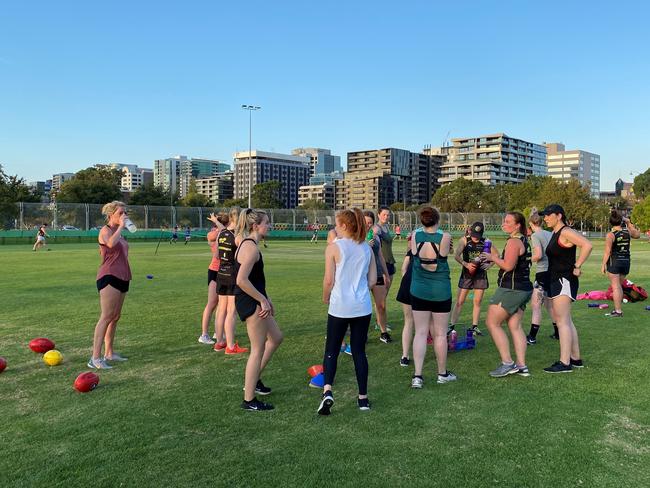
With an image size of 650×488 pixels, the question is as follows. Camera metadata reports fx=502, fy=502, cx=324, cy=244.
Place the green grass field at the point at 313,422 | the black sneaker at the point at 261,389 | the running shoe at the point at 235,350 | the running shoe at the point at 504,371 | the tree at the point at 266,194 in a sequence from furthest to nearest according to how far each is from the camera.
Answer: the tree at the point at 266,194 < the running shoe at the point at 235,350 < the running shoe at the point at 504,371 < the black sneaker at the point at 261,389 < the green grass field at the point at 313,422

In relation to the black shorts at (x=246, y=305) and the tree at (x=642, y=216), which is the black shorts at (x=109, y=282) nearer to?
the black shorts at (x=246, y=305)

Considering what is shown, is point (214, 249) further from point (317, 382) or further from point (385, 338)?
point (317, 382)

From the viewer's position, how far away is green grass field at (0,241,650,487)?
3746 millimetres

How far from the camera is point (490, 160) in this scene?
166 meters

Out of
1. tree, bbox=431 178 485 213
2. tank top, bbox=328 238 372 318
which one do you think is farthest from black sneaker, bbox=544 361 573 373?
tree, bbox=431 178 485 213

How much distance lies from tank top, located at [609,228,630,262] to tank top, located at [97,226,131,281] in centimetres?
915

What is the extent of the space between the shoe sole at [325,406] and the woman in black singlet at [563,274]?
305 cm

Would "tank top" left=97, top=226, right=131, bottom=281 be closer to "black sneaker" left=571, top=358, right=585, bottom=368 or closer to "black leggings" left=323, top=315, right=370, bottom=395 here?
"black leggings" left=323, top=315, right=370, bottom=395

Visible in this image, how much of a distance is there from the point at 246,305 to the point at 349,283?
1.02m

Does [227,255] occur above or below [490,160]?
below

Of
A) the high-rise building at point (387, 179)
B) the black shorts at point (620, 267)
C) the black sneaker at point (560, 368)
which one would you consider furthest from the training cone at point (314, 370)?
the high-rise building at point (387, 179)

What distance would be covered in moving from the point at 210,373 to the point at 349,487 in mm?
3138

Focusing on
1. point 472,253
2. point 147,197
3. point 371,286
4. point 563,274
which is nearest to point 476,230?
point 472,253

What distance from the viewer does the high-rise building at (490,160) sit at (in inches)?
6555
